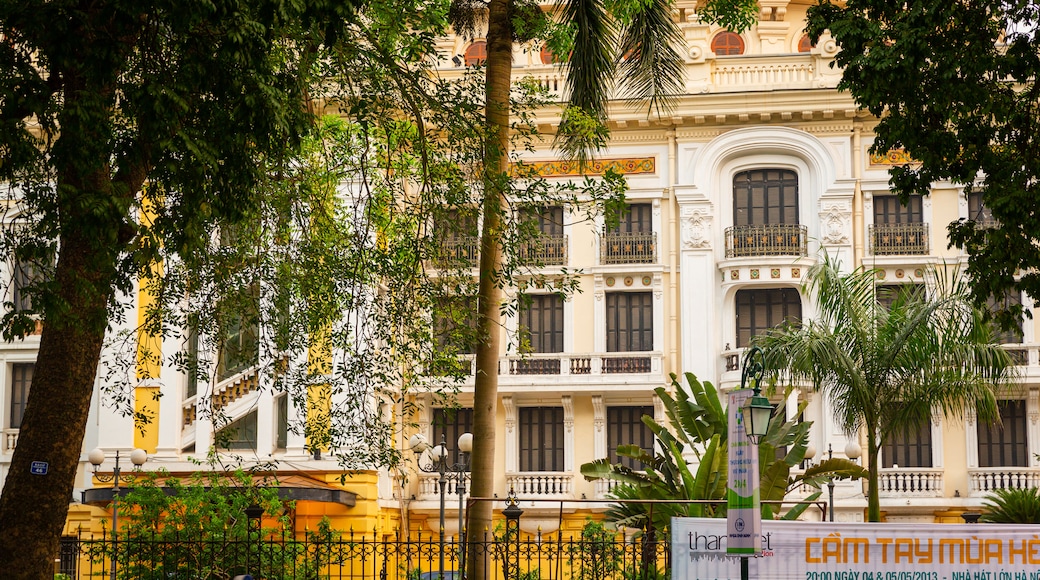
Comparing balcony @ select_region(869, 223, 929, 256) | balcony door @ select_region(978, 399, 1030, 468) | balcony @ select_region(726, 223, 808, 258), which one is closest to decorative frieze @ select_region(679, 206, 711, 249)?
balcony @ select_region(726, 223, 808, 258)

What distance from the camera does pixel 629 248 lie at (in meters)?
29.1

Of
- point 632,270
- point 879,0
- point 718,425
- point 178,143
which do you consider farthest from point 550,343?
point 178,143

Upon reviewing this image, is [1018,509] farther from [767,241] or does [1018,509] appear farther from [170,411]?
[170,411]

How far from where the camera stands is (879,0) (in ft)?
38.6

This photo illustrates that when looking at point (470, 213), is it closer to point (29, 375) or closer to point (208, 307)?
point (208, 307)

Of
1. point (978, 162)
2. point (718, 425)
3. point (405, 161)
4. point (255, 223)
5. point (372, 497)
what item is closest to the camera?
point (978, 162)

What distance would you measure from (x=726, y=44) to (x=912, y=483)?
37.2ft

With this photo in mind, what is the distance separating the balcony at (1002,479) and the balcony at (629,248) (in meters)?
8.30

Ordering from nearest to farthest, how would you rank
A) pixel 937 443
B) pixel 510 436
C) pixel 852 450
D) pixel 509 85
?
pixel 509 85
pixel 852 450
pixel 937 443
pixel 510 436

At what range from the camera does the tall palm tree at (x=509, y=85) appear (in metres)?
13.9

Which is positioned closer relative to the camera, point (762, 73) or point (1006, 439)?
point (1006, 439)

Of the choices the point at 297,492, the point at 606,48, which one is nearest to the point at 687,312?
the point at 297,492

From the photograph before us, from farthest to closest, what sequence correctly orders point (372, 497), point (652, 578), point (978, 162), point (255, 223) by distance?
point (372, 497), point (652, 578), point (255, 223), point (978, 162)

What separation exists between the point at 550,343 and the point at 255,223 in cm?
1725
